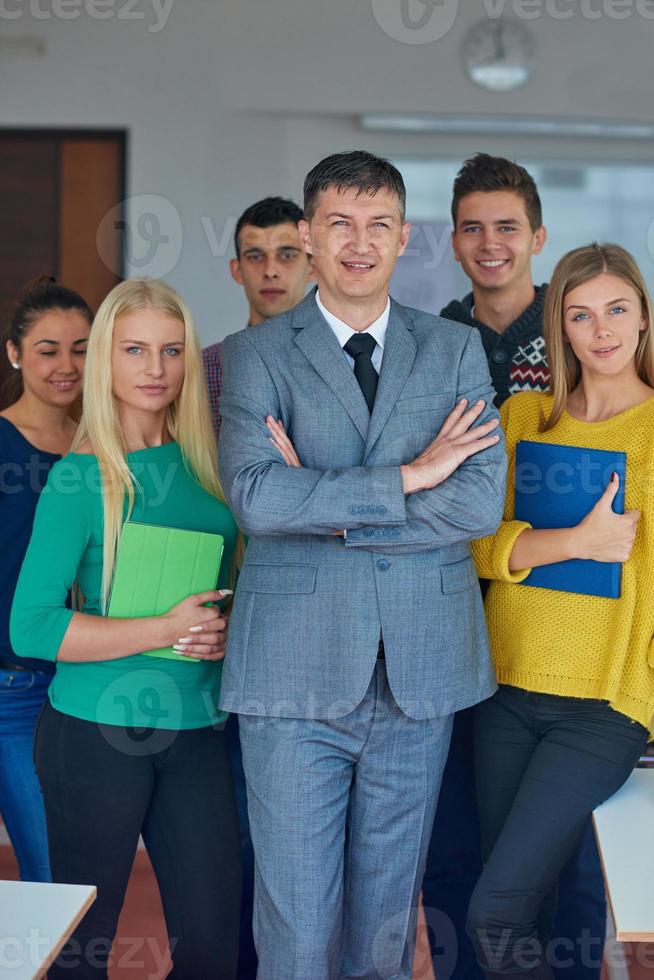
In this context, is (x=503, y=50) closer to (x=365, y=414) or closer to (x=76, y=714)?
(x=365, y=414)

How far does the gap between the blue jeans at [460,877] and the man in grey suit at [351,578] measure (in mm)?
503

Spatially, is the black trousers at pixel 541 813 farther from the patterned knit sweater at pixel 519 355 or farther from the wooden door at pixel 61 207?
the wooden door at pixel 61 207

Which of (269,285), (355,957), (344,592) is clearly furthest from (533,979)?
(269,285)

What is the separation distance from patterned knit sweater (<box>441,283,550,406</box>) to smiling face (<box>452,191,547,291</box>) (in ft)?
0.35

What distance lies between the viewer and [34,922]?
5.36 ft

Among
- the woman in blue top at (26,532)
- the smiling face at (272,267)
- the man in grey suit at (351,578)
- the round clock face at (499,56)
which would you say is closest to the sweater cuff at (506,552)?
the man in grey suit at (351,578)

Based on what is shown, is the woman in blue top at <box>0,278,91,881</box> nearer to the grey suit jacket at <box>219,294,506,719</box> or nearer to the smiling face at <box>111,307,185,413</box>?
the smiling face at <box>111,307,185,413</box>

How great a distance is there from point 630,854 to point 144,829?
2.97 ft

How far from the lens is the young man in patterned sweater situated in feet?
8.30

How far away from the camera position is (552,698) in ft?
7.37

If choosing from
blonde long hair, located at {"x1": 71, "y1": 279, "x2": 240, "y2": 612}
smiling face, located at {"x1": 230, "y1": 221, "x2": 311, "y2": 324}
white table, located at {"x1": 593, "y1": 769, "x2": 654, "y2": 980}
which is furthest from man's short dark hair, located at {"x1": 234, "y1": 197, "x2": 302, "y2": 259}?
white table, located at {"x1": 593, "y1": 769, "x2": 654, "y2": 980}

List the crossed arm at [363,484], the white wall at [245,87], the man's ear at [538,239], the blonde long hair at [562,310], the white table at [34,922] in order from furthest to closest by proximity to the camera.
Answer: the white wall at [245,87], the man's ear at [538,239], the blonde long hair at [562,310], the crossed arm at [363,484], the white table at [34,922]

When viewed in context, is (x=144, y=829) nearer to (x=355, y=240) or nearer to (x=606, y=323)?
(x=355, y=240)

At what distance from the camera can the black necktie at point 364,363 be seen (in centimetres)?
216
